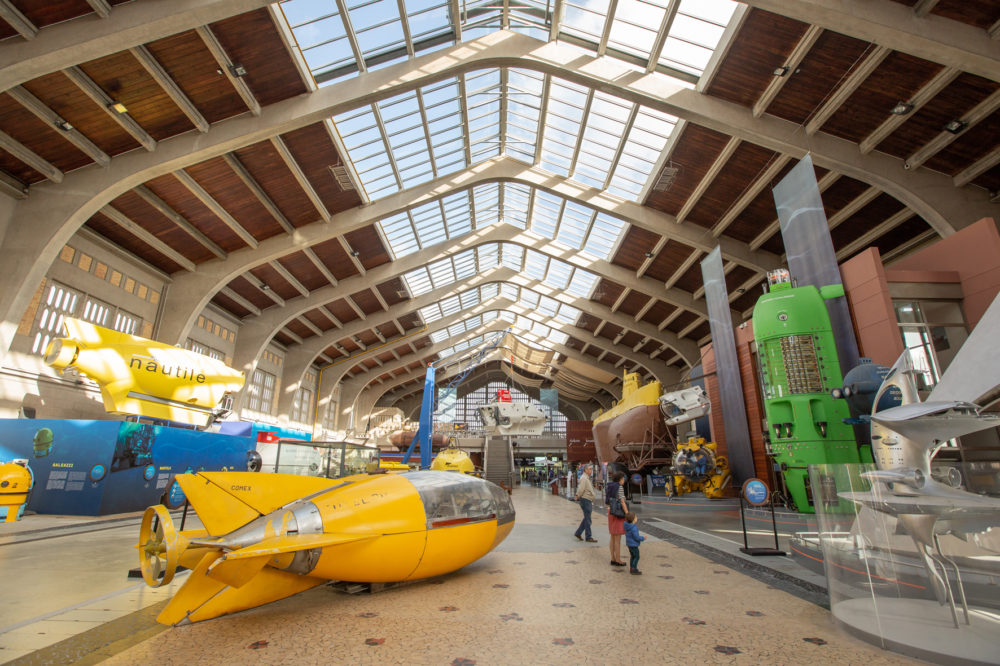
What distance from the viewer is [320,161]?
17.0 meters

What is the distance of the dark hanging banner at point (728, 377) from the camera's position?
15031 mm

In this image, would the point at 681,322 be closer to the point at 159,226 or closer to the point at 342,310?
the point at 342,310

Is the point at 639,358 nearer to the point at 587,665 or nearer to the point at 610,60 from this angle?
the point at 610,60

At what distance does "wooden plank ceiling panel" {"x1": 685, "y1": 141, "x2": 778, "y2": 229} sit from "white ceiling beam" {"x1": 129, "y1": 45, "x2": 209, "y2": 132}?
55.1 ft

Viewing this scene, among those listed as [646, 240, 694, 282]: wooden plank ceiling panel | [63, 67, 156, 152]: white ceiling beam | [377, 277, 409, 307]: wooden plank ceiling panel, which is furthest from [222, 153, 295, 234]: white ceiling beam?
[646, 240, 694, 282]: wooden plank ceiling panel

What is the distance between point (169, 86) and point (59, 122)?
2882mm

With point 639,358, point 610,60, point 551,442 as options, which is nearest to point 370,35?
point 610,60

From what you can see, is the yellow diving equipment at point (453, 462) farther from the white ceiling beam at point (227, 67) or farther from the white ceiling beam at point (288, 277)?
the white ceiling beam at point (227, 67)

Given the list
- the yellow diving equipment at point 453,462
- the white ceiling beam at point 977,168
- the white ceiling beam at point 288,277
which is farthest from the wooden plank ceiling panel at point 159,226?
the white ceiling beam at point 977,168

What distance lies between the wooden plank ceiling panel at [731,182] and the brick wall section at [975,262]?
5577 millimetres

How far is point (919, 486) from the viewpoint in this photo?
3.74 meters

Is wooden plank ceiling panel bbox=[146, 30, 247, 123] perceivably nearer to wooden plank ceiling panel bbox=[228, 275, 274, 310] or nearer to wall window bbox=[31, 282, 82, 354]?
wall window bbox=[31, 282, 82, 354]

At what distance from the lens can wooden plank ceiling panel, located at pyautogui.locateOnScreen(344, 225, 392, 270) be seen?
72.8 ft

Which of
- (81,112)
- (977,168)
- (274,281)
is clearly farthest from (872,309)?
(274,281)
